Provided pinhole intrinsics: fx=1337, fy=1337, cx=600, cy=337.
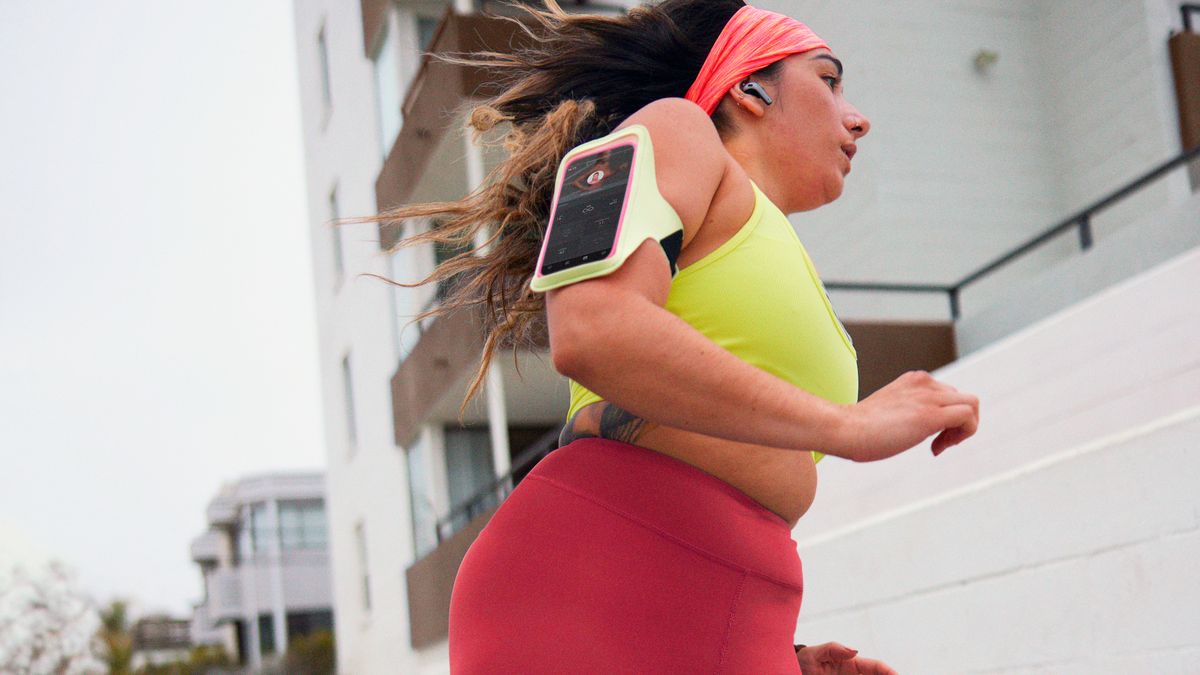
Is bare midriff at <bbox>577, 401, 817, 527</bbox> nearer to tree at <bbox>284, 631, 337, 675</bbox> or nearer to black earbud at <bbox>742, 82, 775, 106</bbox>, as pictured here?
black earbud at <bbox>742, 82, 775, 106</bbox>

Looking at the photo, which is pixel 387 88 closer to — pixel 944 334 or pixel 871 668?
pixel 944 334

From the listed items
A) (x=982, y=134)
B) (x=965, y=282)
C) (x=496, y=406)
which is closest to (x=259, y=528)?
(x=496, y=406)

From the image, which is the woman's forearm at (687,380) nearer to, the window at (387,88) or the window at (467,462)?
the window at (467,462)

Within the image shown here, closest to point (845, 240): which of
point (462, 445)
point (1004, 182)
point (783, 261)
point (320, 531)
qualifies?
point (1004, 182)

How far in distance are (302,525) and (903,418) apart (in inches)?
2009

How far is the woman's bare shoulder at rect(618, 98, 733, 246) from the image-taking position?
1.42 meters

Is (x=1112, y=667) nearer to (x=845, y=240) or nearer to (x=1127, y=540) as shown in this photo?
(x=1127, y=540)

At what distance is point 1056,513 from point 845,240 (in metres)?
5.28

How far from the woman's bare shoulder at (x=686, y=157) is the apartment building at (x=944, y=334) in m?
0.66

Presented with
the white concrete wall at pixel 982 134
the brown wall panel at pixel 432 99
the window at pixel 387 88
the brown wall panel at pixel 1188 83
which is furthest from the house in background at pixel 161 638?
the brown wall panel at pixel 1188 83

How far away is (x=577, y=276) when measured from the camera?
1305mm

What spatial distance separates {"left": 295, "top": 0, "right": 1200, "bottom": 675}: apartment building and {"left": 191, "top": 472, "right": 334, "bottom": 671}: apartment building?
28066 millimetres

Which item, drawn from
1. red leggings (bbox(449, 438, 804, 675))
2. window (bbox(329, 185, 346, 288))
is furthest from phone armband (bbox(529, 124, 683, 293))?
window (bbox(329, 185, 346, 288))

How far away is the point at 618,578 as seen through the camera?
4.64 ft
